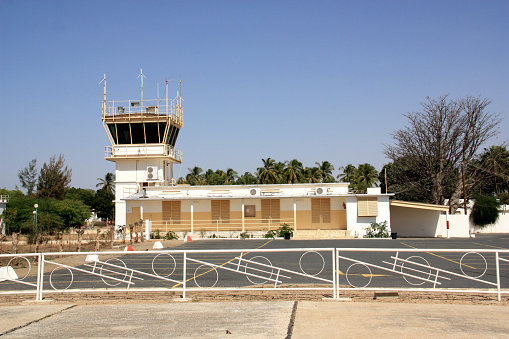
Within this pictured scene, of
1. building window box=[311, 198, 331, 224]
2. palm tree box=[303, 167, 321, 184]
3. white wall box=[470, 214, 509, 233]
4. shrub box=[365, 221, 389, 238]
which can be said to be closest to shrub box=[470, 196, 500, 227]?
white wall box=[470, 214, 509, 233]

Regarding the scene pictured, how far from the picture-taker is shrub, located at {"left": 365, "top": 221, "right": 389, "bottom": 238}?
119ft

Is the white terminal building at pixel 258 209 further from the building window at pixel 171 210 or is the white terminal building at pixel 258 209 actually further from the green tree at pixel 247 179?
the green tree at pixel 247 179

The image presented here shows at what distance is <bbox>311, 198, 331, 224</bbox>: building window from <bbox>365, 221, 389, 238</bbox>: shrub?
3.85m

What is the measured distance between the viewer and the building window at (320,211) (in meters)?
38.9

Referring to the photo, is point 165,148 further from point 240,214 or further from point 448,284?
point 448,284

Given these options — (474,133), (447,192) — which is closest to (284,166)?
(447,192)

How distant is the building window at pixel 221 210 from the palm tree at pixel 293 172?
40.6m

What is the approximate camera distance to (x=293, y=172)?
81.3m

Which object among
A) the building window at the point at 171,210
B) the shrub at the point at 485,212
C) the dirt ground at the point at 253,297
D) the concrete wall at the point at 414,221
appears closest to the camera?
the dirt ground at the point at 253,297

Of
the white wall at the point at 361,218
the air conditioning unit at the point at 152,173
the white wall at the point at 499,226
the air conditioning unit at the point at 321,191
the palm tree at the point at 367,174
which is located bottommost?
the white wall at the point at 499,226

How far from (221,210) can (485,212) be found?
2733cm

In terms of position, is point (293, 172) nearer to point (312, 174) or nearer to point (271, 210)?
point (312, 174)

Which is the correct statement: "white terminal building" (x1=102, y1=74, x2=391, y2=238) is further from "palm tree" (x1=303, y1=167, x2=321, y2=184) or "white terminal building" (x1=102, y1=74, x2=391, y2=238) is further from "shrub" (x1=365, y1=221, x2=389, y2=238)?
"palm tree" (x1=303, y1=167, x2=321, y2=184)

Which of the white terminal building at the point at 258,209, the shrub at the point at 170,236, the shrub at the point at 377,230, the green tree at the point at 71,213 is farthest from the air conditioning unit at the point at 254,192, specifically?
the green tree at the point at 71,213
